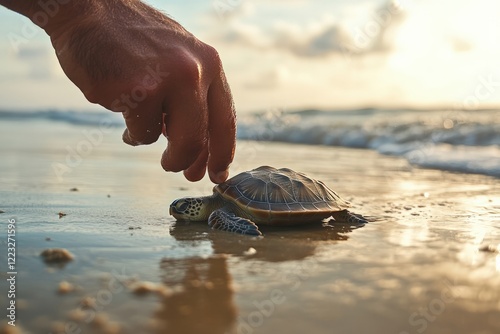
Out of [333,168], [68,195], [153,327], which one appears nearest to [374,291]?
[153,327]

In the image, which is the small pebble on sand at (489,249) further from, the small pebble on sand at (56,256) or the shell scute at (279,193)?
the small pebble on sand at (56,256)

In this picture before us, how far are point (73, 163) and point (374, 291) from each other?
662 centimetres

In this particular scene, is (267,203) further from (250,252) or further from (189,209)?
(250,252)

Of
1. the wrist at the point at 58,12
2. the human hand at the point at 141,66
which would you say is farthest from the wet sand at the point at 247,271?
the wrist at the point at 58,12

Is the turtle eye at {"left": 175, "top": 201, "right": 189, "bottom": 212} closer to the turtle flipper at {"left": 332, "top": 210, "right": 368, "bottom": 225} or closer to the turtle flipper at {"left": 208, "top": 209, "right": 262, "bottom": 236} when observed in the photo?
the turtle flipper at {"left": 208, "top": 209, "right": 262, "bottom": 236}

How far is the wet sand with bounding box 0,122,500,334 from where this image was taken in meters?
2.08

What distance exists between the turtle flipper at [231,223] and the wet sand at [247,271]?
104 millimetres

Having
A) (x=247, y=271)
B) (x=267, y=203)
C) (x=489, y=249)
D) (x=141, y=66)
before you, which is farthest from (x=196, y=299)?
(x=267, y=203)

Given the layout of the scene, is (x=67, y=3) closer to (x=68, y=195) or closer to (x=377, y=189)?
(x=68, y=195)

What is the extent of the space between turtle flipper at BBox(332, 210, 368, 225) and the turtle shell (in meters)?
0.05

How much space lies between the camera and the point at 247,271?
8.96 ft

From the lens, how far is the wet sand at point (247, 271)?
2.08 metres

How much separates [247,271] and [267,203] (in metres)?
1.55

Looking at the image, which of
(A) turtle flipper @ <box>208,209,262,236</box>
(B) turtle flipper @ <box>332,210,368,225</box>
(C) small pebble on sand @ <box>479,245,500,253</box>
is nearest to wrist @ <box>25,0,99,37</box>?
(A) turtle flipper @ <box>208,209,262,236</box>
